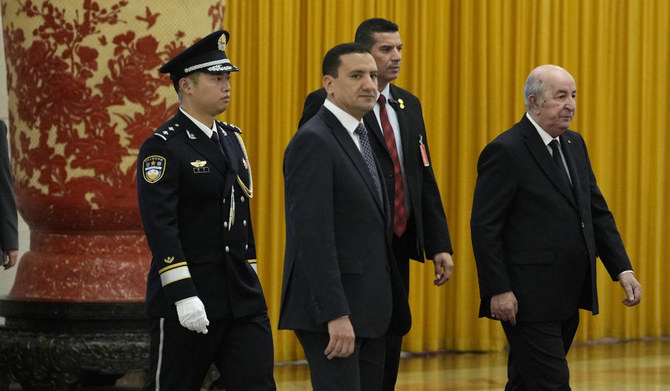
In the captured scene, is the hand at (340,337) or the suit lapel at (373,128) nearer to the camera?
the hand at (340,337)

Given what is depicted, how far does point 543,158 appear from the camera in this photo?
11.5 feet

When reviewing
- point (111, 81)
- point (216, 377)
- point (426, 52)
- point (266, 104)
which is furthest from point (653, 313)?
point (111, 81)

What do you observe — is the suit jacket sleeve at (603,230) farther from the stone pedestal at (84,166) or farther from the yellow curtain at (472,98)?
the yellow curtain at (472,98)

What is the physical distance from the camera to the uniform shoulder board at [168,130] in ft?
9.62

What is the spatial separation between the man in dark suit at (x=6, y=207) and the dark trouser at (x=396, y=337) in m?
1.74

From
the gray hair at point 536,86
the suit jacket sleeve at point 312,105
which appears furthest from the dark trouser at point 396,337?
the gray hair at point 536,86

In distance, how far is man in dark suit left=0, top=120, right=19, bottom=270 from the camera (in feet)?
14.7

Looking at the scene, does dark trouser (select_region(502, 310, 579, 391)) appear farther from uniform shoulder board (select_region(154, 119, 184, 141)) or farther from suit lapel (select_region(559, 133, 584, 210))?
uniform shoulder board (select_region(154, 119, 184, 141))

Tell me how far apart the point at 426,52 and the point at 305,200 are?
154 inches

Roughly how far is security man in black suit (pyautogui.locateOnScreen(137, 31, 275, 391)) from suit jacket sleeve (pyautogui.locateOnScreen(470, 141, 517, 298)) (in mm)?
770

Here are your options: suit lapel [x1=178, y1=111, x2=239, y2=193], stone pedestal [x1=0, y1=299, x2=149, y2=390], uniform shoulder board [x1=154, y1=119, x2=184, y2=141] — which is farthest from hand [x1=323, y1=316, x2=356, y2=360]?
stone pedestal [x1=0, y1=299, x2=149, y2=390]

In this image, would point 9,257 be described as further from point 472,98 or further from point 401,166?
point 472,98

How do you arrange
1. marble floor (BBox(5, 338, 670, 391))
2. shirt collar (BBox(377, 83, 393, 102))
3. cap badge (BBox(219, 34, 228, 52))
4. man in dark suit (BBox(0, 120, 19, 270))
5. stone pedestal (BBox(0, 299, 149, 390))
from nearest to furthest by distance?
cap badge (BBox(219, 34, 228, 52)), shirt collar (BBox(377, 83, 393, 102)), stone pedestal (BBox(0, 299, 149, 390)), man in dark suit (BBox(0, 120, 19, 270)), marble floor (BBox(5, 338, 670, 391))

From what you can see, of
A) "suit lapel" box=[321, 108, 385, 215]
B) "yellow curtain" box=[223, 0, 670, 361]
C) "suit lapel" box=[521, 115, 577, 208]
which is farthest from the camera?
"yellow curtain" box=[223, 0, 670, 361]
